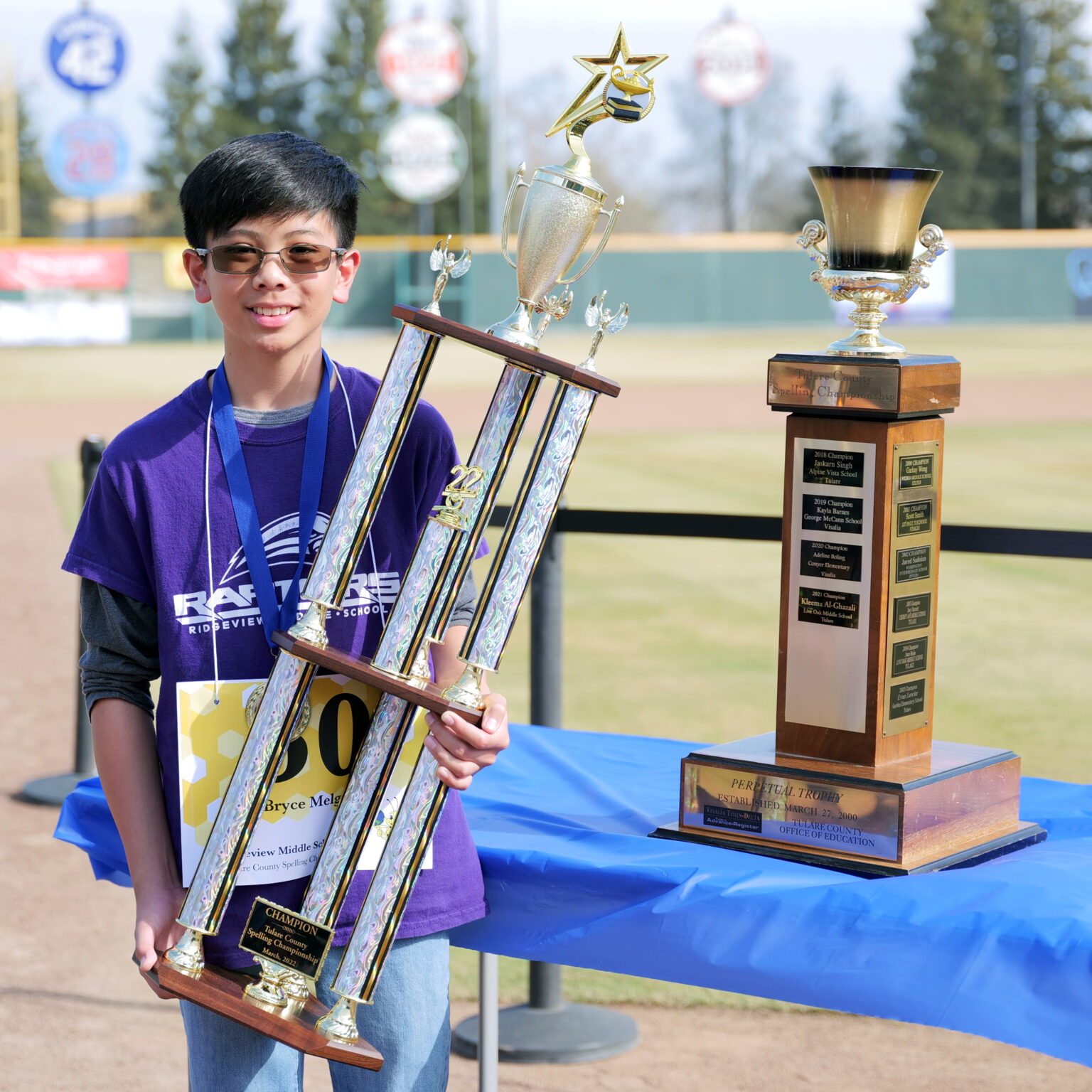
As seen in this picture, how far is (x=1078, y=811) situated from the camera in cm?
229

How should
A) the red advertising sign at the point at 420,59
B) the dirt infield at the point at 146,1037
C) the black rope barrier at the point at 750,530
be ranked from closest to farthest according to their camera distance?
1. the black rope barrier at the point at 750,530
2. the dirt infield at the point at 146,1037
3. the red advertising sign at the point at 420,59

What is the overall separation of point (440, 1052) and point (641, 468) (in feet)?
40.0

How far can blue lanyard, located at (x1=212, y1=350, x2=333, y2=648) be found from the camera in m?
1.77

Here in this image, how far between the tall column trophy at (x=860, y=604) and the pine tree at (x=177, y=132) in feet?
177

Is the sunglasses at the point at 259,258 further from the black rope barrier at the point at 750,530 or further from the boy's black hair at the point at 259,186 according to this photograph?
the black rope barrier at the point at 750,530

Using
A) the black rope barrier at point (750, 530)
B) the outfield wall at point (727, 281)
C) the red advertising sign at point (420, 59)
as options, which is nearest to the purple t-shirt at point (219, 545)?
the black rope barrier at point (750, 530)

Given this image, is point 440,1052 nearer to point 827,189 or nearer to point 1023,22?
point 827,189

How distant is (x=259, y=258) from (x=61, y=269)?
30.7 meters

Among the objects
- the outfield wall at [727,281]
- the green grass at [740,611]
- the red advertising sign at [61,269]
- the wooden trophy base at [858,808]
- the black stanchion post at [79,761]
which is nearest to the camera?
the wooden trophy base at [858,808]

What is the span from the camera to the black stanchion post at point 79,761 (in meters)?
4.96

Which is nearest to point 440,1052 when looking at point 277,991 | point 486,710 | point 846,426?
point 277,991

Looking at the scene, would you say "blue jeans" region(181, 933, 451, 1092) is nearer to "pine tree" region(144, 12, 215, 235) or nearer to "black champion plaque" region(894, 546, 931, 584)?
"black champion plaque" region(894, 546, 931, 584)

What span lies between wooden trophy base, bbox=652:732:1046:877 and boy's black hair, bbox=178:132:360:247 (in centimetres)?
96

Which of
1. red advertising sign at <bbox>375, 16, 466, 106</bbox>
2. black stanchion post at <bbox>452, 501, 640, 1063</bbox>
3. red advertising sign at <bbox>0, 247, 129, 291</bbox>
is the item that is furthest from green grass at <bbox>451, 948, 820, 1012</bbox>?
red advertising sign at <bbox>375, 16, 466, 106</bbox>
